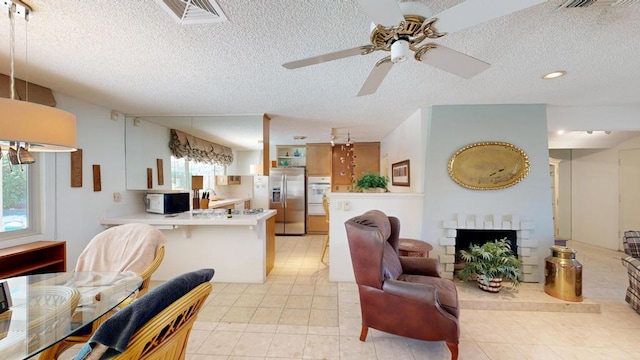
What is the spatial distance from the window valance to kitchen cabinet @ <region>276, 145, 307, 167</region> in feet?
6.50

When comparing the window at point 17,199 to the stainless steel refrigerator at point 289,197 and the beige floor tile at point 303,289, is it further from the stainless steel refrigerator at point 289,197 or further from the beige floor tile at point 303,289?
the stainless steel refrigerator at point 289,197

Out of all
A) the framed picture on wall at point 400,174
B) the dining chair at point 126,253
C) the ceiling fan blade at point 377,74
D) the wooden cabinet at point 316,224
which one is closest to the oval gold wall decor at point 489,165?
the framed picture on wall at point 400,174

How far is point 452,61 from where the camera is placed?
4.31 feet

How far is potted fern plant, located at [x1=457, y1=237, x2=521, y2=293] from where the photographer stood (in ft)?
8.38

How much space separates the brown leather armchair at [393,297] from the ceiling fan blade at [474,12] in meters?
1.32

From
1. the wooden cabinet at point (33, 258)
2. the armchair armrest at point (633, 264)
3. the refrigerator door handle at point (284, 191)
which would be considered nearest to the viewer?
the wooden cabinet at point (33, 258)

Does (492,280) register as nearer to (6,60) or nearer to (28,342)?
(28,342)

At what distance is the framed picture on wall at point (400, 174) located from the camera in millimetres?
3609

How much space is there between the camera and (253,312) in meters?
2.41

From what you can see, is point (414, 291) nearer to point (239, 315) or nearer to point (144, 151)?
point (239, 315)

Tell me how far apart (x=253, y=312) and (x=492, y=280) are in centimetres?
256

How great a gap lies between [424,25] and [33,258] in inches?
142

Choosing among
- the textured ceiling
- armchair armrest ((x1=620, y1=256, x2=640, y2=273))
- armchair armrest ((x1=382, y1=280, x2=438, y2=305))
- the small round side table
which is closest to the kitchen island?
the textured ceiling

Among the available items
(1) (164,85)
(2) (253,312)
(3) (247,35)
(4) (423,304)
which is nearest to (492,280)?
(4) (423,304)
